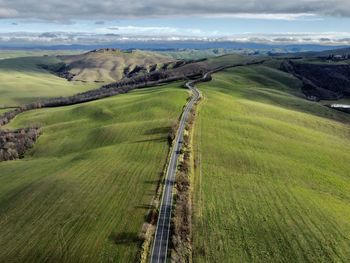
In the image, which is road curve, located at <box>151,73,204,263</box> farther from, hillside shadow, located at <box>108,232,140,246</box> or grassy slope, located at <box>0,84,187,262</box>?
hillside shadow, located at <box>108,232,140,246</box>

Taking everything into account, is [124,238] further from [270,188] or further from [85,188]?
[270,188]

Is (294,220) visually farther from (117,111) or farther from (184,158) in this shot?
(117,111)

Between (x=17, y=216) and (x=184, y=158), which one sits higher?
(x=184, y=158)

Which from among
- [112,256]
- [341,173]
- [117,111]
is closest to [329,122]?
[341,173]

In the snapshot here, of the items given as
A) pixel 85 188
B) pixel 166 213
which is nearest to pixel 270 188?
pixel 166 213

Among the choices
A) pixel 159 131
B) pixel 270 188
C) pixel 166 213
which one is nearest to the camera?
pixel 166 213
